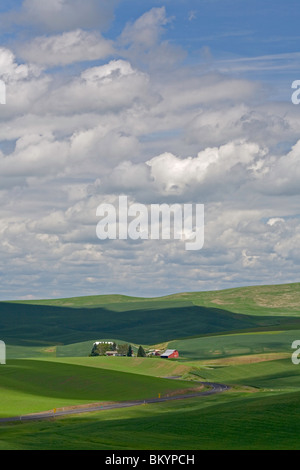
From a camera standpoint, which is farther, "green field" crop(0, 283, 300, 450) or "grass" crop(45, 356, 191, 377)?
"grass" crop(45, 356, 191, 377)

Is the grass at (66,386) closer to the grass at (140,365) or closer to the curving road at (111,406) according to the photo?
the curving road at (111,406)

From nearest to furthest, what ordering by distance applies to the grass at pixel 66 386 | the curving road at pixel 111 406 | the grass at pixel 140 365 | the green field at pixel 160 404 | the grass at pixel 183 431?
the grass at pixel 183 431, the green field at pixel 160 404, the curving road at pixel 111 406, the grass at pixel 66 386, the grass at pixel 140 365

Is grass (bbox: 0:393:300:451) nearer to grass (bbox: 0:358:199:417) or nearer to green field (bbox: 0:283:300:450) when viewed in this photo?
green field (bbox: 0:283:300:450)

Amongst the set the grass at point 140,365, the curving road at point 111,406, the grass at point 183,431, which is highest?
the grass at point 140,365

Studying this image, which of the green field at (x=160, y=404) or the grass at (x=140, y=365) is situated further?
the grass at (x=140, y=365)

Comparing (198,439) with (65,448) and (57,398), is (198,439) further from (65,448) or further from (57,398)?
(57,398)

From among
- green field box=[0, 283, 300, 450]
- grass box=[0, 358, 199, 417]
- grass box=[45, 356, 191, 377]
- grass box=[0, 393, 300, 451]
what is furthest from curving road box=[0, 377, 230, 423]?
grass box=[45, 356, 191, 377]

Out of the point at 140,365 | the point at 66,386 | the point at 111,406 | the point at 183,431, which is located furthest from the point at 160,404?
the point at 140,365

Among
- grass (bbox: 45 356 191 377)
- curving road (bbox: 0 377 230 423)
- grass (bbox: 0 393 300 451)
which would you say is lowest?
grass (bbox: 0 393 300 451)

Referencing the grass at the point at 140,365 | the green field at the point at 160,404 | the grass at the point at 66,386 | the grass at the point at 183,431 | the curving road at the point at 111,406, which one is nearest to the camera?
the grass at the point at 183,431

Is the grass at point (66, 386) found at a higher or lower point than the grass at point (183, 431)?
higher

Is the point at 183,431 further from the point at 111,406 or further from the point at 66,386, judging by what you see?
the point at 66,386

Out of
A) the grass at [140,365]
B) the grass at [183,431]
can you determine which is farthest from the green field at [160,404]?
the grass at [140,365]
